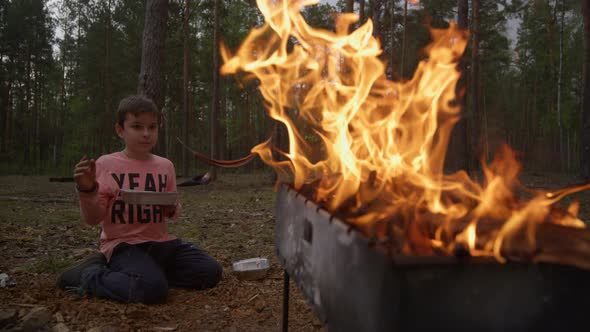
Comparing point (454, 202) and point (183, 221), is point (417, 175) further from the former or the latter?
point (183, 221)

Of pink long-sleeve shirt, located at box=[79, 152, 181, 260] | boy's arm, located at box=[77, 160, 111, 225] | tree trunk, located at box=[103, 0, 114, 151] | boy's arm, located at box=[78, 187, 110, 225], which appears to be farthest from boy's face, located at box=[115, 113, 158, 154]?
tree trunk, located at box=[103, 0, 114, 151]

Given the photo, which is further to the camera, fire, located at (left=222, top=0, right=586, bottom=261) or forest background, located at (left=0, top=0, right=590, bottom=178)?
forest background, located at (left=0, top=0, right=590, bottom=178)

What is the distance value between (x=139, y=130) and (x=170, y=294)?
4.67ft

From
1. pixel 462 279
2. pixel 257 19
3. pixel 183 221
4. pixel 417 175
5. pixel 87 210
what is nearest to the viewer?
pixel 462 279

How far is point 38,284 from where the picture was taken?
3.56 meters

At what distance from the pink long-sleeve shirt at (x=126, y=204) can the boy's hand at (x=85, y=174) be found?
0.26 meters

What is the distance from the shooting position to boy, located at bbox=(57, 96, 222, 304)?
312 cm

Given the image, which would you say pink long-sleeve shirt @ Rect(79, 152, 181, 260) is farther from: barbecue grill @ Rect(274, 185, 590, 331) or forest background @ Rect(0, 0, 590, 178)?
forest background @ Rect(0, 0, 590, 178)

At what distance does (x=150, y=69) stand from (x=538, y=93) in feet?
116

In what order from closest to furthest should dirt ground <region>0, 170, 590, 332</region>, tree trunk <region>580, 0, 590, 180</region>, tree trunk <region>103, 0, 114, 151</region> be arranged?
dirt ground <region>0, 170, 590, 332</region> < tree trunk <region>580, 0, 590, 180</region> < tree trunk <region>103, 0, 114, 151</region>

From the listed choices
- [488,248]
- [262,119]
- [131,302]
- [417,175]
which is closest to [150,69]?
[131,302]

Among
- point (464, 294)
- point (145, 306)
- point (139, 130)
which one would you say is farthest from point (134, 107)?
point (464, 294)

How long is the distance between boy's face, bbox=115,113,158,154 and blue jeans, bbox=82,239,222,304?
2.70 ft

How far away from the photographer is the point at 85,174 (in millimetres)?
2783
